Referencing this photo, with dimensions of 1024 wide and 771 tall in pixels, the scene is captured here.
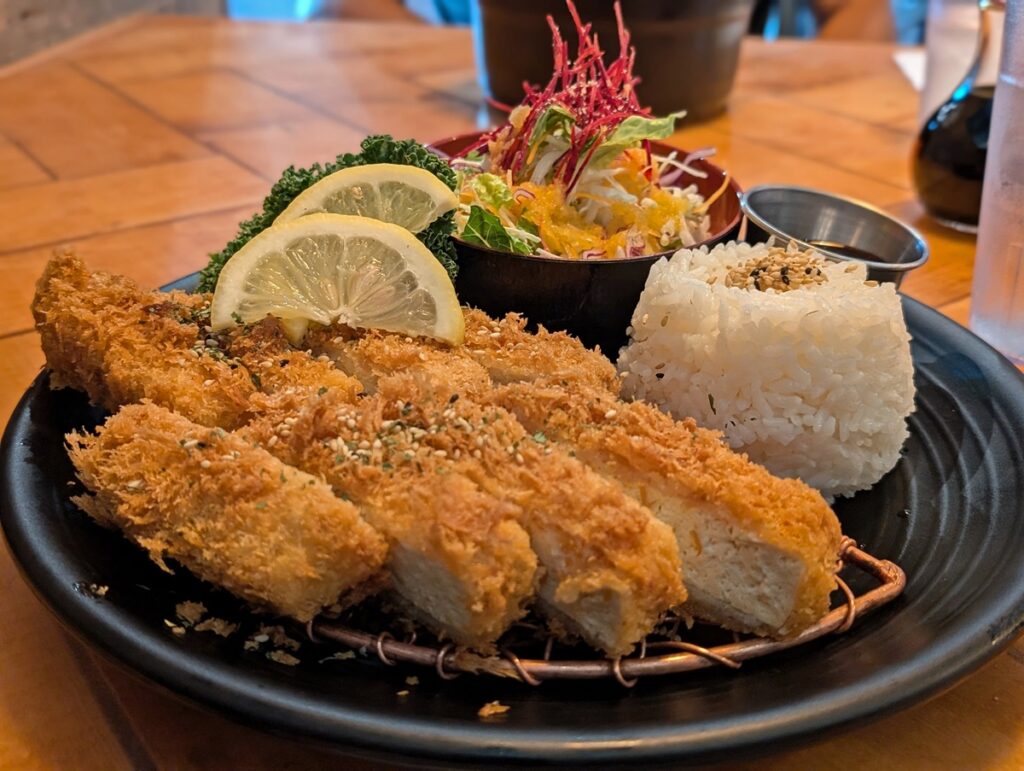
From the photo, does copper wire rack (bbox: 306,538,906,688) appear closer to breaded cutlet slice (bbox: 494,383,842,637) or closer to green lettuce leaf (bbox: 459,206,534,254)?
breaded cutlet slice (bbox: 494,383,842,637)

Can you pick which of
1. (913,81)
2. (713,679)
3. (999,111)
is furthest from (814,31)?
(713,679)

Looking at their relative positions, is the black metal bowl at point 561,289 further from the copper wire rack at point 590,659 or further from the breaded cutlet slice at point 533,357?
the copper wire rack at point 590,659

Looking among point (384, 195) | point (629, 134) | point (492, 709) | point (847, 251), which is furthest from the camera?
point (847, 251)

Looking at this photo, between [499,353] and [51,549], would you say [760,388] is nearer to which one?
[499,353]

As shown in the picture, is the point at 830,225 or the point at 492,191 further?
the point at 830,225

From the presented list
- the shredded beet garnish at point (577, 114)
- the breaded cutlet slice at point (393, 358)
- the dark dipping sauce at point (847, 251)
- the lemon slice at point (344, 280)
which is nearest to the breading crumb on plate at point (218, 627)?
the breaded cutlet slice at point (393, 358)

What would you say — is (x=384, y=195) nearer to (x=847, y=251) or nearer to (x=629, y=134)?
(x=629, y=134)

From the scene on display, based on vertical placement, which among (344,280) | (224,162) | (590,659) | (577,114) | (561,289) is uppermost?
(577,114)

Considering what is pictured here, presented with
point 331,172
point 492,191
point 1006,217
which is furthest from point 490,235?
point 1006,217
